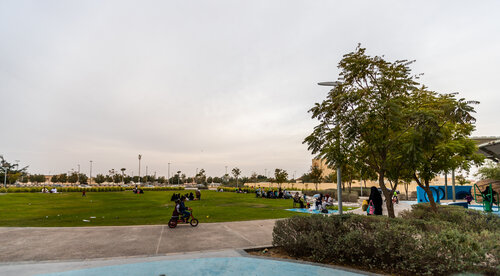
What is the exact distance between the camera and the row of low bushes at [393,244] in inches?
220

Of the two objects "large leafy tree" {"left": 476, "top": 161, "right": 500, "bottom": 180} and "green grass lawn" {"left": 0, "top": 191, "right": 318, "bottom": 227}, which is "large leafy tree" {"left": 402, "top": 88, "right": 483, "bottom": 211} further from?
"large leafy tree" {"left": 476, "top": 161, "right": 500, "bottom": 180}

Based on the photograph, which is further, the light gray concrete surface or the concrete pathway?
the light gray concrete surface

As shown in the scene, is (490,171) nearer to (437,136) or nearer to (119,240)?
(437,136)

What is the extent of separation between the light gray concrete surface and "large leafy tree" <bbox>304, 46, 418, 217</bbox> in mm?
4311

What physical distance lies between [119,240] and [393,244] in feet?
29.3

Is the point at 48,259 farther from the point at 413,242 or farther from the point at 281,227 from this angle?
the point at 413,242

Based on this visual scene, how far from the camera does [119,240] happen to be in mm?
10023

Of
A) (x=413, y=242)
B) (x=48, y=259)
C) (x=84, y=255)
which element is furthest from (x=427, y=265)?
(x=48, y=259)

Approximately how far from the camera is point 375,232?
22.5 ft

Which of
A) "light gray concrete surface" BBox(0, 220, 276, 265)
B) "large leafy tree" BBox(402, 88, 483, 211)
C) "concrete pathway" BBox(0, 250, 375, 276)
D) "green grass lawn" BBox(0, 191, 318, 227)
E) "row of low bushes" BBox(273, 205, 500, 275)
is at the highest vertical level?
"large leafy tree" BBox(402, 88, 483, 211)

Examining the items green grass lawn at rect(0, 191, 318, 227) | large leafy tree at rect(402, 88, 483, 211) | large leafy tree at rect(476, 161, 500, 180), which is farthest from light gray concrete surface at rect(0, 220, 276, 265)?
large leafy tree at rect(476, 161, 500, 180)

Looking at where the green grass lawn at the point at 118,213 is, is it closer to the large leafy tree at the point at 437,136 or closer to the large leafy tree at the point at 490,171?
the large leafy tree at the point at 437,136

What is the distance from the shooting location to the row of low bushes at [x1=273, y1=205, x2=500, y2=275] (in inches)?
220

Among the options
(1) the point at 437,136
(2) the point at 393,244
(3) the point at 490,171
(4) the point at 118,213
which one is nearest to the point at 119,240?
(2) the point at 393,244
